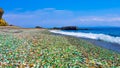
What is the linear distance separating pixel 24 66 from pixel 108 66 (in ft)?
10.4

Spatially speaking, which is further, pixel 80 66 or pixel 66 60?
pixel 66 60

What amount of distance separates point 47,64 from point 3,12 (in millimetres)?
52368

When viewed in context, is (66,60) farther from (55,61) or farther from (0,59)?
(0,59)

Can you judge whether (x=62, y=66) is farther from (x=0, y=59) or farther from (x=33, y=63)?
(x=0, y=59)

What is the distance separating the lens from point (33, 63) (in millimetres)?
8328

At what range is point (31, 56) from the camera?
32.1 ft

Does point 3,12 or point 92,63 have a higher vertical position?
point 3,12

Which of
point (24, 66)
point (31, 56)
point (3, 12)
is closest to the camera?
point (24, 66)

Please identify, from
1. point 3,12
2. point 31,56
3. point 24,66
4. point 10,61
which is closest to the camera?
point 24,66

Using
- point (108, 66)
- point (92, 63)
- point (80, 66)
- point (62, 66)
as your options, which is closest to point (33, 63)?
point (62, 66)

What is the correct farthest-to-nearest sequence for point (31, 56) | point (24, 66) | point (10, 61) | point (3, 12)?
1. point (3, 12)
2. point (31, 56)
3. point (10, 61)
4. point (24, 66)

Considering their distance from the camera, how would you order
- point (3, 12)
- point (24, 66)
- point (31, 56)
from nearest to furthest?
point (24, 66)
point (31, 56)
point (3, 12)

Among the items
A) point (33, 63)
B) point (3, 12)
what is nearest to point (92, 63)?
point (33, 63)

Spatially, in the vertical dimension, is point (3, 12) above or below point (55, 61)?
above
